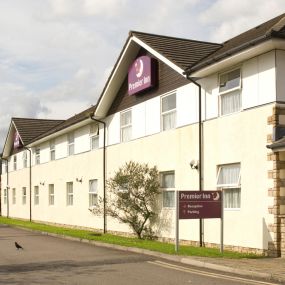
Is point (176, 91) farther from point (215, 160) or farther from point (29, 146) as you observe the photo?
point (29, 146)

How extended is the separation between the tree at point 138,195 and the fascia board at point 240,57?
4.58 metres

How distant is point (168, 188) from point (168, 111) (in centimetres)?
261

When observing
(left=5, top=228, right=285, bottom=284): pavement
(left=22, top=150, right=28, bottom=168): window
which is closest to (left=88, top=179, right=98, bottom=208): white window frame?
(left=5, top=228, right=285, bottom=284): pavement

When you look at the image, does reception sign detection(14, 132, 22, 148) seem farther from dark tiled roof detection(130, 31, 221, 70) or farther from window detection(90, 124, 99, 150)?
dark tiled roof detection(130, 31, 221, 70)

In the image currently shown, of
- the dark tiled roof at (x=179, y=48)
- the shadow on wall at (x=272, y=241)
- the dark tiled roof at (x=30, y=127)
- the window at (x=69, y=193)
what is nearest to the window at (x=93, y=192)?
the window at (x=69, y=193)

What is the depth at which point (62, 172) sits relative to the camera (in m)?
32.1

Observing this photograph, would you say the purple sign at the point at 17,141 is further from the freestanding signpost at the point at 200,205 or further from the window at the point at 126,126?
the freestanding signpost at the point at 200,205

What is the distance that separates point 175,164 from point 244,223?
4.36 meters

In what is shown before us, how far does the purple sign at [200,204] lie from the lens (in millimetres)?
14914

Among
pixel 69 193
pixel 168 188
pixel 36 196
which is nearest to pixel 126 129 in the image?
pixel 168 188

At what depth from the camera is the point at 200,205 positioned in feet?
49.3

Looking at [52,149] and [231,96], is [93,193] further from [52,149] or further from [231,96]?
[231,96]

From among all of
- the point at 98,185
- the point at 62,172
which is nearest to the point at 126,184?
the point at 98,185

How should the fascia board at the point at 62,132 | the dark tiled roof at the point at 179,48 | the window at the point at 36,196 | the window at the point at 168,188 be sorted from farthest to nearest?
the window at the point at 36,196 → the fascia board at the point at 62,132 → the window at the point at 168,188 → the dark tiled roof at the point at 179,48
